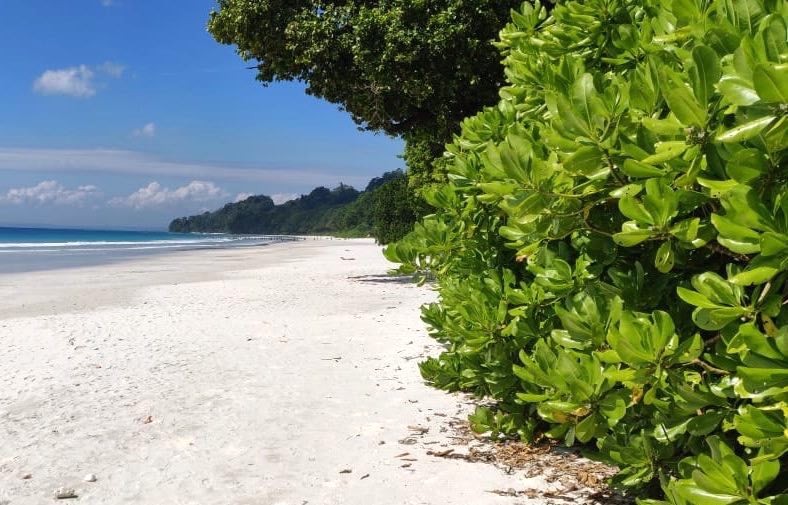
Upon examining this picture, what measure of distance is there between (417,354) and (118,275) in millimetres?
19954

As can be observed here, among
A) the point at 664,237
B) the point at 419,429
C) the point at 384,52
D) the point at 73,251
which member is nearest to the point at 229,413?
the point at 419,429

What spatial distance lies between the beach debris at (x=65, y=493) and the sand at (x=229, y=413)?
38mm

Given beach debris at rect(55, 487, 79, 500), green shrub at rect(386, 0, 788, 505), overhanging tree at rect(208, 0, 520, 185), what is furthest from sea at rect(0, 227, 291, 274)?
green shrub at rect(386, 0, 788, 505)

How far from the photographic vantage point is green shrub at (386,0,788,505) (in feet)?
5.11

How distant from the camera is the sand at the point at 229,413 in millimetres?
3664

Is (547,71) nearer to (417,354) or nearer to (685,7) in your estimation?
(685,7)

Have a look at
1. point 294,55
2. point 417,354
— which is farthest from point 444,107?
point 417,354

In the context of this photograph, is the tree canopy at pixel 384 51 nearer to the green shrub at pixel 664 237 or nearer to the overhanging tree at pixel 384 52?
the overhanging tree at pixel 384 52

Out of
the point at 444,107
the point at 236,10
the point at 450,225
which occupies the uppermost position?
the point at 236,10

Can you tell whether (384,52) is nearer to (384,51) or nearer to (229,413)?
(384,51)

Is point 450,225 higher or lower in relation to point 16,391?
higher

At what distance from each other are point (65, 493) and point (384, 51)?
11.7m

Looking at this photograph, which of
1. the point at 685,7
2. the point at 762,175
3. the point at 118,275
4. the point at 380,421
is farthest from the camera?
the point at 118,275

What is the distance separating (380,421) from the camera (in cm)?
492
